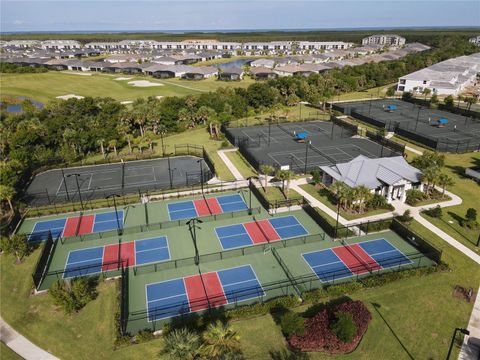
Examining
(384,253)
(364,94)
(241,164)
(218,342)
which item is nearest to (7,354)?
(218,342)

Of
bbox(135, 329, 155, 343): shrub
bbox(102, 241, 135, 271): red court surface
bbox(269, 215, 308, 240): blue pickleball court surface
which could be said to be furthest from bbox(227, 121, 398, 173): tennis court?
bbox(135, 329, 155, 343): shrub

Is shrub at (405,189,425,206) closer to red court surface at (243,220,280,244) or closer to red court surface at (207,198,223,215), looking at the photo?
red court surface at (243,220,280,244)

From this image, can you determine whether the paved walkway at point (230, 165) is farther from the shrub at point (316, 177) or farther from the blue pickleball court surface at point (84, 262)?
the blue pickleball court surface at point (84, 262)

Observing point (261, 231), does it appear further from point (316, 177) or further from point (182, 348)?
point (182, 348)

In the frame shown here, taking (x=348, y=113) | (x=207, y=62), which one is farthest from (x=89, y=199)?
(x=207, y=62)

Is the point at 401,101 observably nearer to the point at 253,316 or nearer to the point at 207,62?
the point at 253,316

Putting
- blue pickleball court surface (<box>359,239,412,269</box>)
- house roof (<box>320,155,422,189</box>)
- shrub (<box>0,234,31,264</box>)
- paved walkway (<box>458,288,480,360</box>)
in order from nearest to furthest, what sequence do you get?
paved walkway (<box>458,288,480,360</box>)
shrub (<box>0,234,31,264</box>)
blue pickleball court surface (<box>359,239,412,269</box>)
house roof (<box>320,155,422,189</box>)

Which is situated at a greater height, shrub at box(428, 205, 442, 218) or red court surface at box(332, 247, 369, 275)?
shrub at box(428, 205, 442, 218)
